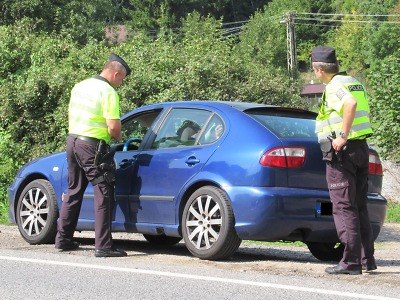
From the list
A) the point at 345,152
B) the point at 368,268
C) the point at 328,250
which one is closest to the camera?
the point at 345,152

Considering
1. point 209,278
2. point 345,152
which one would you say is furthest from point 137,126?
point 209,278

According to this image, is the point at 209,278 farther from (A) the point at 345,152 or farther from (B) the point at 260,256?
(B) the point at 260,256

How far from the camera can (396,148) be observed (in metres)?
16.5

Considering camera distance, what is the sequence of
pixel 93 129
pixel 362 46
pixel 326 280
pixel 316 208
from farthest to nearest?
pixel 362 46
pixel 93 129
pixel 316 208
pixel 326 280

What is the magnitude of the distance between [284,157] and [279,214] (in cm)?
50

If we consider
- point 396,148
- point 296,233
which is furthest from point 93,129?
point 396,148

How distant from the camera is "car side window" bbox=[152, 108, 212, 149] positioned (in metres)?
9.00

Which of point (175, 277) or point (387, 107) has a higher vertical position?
point (387, 107)

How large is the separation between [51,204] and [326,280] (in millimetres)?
3539

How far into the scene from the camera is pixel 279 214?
8.15 meters

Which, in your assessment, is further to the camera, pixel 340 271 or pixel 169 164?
pixel 169 164

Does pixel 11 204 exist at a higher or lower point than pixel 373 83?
lower

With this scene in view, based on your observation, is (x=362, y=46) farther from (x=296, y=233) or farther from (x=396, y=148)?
(x=296, y=233)

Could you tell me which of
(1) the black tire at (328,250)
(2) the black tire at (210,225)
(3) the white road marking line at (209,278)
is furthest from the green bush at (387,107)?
(3) the white road marking line at (209,278)
